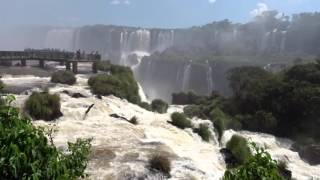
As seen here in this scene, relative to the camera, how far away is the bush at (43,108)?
26203 millimetres

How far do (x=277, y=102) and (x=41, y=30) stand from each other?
10392cm

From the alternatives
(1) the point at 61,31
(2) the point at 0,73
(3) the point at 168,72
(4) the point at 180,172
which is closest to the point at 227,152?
(4) the point at 180,172

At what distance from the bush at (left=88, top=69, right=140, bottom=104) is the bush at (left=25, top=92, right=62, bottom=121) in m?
6.61

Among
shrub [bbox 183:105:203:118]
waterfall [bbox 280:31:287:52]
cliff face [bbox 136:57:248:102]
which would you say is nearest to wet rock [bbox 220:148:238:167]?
shrub [bbox 183:105:203:118]

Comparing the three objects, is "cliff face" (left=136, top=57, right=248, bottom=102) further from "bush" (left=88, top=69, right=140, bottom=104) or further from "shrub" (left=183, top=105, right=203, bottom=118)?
"bush" (left=88, top=69, right=140, bottom=104)

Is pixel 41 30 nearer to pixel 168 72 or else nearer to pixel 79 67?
pixel 168 72

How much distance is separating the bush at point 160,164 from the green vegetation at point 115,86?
14.7 m

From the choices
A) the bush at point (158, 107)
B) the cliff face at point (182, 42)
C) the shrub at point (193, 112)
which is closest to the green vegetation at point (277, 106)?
the shrub at point (193, 112)

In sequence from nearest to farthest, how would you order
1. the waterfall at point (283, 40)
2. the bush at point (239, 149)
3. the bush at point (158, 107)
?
the bush at point (239, 149) → the bush at point (158, 107) → the waterfall at point (283, 40)

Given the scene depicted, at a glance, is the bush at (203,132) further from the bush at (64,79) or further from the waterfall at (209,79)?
the waterfall at (209,79)

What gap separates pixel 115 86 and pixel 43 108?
449 inches

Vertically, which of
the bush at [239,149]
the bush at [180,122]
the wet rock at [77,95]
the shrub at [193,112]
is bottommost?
the shrub at [193,112]

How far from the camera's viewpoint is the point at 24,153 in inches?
245

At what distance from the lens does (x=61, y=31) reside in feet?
416
